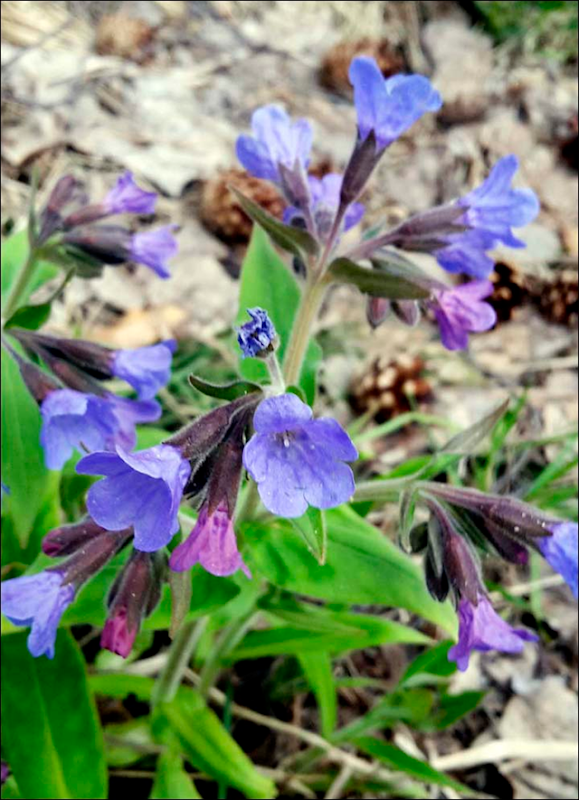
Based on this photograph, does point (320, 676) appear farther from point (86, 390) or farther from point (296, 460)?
point (296, 460)

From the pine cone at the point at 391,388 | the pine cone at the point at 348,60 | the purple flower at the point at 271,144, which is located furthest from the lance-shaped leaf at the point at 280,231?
the pine cone at the point at 348,60

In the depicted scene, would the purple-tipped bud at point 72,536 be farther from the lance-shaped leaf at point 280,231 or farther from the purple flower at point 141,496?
the lance-shaped leaf at point 280,231

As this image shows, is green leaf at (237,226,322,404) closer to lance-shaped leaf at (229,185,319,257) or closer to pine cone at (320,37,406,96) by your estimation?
lance-shaped leaf at (229,185,319,257)

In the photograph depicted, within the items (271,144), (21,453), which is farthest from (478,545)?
(21,453)

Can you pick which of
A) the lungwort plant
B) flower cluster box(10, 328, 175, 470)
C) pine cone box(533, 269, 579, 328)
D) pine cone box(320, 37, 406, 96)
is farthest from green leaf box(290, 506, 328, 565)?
pine cone box(320, 37, 406, 96)

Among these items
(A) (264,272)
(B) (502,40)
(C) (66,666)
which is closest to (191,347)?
(A) (264,272)

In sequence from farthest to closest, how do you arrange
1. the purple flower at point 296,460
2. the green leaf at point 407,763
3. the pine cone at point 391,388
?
1. the pine cone at point 391,388
2. the green leaf at point 407,763
3. the purple flower at point 296,460

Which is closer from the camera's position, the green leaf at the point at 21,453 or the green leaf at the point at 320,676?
the green leaf at the point at 21,453

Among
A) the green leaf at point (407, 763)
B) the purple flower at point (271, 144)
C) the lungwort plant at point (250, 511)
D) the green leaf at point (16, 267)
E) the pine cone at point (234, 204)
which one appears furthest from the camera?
the pine cone at point (234, 204)

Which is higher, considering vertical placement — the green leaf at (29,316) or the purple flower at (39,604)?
the green leaf at (29,316)
